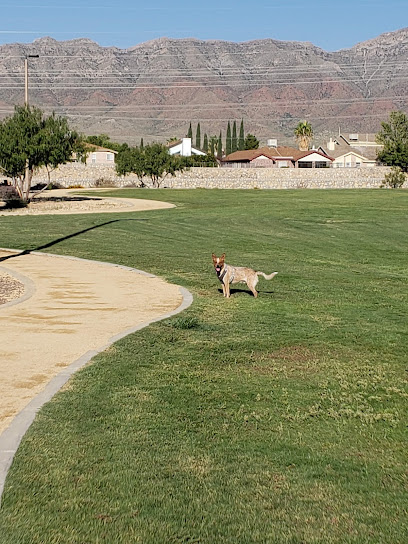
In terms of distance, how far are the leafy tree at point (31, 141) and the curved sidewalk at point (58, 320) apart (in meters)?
26.3

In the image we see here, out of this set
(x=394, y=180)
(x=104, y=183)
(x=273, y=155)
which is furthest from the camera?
(x=273, y=155)

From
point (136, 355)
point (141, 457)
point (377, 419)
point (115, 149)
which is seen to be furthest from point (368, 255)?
point (115, 149)

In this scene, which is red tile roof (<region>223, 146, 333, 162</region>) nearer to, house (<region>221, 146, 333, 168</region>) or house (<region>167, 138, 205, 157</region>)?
house (<region>221, 146, 333, 168</region>)

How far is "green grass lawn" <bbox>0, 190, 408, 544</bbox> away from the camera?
19.7ft

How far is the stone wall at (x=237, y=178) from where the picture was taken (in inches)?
3629

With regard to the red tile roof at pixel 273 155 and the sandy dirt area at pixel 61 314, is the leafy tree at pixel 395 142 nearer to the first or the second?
the red tile roof at pixel 273 155

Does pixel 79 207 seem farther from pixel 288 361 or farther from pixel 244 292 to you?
pixel 288 361

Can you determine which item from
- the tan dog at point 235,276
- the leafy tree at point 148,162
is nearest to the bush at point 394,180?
the leafy tree at point 148,162

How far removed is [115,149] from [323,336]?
5028 inches

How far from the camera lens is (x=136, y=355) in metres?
11.1

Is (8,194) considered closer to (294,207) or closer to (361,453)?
(294,207)

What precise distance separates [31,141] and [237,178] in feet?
169

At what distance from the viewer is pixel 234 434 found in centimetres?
793

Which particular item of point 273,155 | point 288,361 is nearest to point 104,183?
point 273,155
